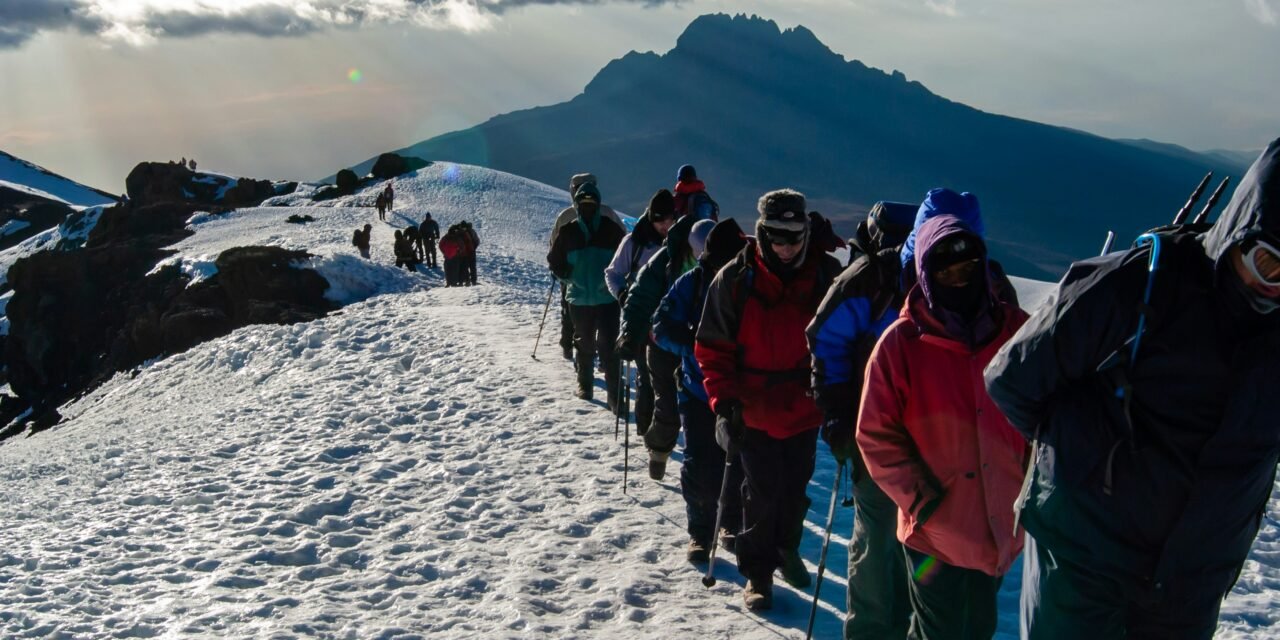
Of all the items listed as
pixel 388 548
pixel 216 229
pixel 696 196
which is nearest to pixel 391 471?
pixel 388 548

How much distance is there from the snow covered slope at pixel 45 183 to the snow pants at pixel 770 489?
13792 centimetres

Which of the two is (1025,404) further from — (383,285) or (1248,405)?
(383,285)

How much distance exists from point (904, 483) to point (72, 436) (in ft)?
54.5

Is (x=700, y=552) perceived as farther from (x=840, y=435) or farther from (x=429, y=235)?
(x=429, y=235)

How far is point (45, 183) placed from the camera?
448ft

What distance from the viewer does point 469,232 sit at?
24.8 metres

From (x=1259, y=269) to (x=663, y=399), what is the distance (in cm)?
503

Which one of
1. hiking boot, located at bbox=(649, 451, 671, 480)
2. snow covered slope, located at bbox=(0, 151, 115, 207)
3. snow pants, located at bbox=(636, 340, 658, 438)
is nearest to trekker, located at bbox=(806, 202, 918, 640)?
hiking boot, located at bbox=(649, 451, 671, 480)

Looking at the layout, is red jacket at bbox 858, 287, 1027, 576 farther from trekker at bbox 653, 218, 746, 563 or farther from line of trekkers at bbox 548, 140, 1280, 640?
trekker at bbox 653, 218, 746, 563

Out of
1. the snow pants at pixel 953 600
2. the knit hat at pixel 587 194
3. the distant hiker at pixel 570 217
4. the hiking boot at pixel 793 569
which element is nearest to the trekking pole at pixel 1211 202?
the snow pants at pixel 953 600

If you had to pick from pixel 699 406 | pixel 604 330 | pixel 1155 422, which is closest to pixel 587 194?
pixel 604 330

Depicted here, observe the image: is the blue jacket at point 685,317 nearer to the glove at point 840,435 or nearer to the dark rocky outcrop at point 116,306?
the glove at point 840,435

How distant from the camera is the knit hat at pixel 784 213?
16.3 feet

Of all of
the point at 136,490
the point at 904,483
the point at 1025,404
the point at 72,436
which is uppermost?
the point at 1025,404
